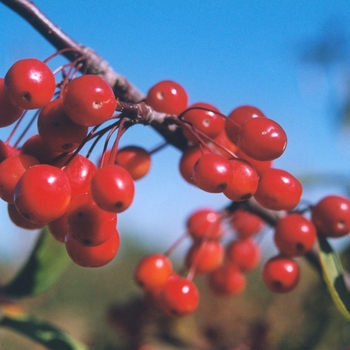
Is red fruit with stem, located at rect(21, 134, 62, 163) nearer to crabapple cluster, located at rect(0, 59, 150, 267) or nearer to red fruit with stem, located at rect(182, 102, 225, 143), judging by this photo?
crabapple cluster, located at rect(0, 59, 150, 267)

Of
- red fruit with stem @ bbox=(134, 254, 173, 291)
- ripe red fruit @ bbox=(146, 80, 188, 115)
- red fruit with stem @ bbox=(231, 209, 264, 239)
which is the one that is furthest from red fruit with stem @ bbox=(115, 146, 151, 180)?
red fruit with stem @ bbox=(231, 209, 264, 239)

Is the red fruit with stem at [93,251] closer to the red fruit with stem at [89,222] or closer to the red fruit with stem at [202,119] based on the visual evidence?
the red fruit with stem at [89,222]

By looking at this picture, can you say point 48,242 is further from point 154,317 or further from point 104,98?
point 104,98

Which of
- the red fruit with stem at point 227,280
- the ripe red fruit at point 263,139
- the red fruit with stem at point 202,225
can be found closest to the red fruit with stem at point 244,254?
the red fruit with stem at point 227,280

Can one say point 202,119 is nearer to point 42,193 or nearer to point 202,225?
point 42,193

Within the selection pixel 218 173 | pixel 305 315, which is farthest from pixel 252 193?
pixel 305 315

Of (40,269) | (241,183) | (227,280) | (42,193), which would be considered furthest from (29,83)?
(227,280)
